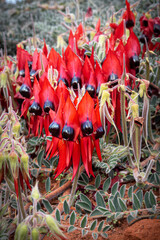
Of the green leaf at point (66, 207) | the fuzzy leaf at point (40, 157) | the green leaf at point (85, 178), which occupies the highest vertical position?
the fuzzy leaf at point (40, 157)

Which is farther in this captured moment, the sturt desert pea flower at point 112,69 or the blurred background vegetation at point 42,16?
the blurred background vegetation at point 42,16

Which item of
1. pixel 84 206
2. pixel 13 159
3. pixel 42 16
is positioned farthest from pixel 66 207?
pixel 42 16

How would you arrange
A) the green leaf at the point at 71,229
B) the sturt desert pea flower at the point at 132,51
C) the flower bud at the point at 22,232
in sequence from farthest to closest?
the sturt desert pea flower at the point at 132,51
the green leaf at the point at 71,229
the flower bud at the point at 22,232

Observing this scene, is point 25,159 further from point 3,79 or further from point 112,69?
point 3,79

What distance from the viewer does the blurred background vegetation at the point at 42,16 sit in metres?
3.12

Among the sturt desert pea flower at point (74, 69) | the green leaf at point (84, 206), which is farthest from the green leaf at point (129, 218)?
the sturt desert pea flower at point (74, 69)

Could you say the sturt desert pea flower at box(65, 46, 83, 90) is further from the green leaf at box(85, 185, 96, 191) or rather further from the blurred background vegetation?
the blurred background vegetation

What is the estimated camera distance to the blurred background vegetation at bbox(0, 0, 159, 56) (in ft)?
10.2

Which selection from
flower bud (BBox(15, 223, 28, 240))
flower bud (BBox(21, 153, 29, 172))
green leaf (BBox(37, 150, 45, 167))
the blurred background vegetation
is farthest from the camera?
the blurred background vegetation

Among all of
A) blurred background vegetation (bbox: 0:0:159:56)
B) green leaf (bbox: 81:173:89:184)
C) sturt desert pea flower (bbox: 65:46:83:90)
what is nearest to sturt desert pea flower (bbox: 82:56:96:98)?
sturt desert pea flower (bbox: 65:46:83:90)

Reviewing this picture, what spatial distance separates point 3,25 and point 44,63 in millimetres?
2754

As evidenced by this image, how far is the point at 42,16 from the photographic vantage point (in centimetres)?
381

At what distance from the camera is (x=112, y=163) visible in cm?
131

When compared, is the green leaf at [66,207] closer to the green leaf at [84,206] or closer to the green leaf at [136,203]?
the green leaf at [84,206]
